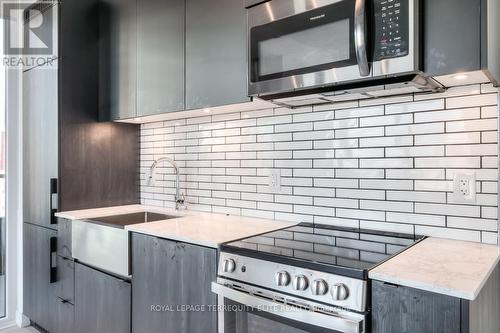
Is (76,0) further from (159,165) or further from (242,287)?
(242,287)

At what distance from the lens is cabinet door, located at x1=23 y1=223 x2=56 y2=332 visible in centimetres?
254

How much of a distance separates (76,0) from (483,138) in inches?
104

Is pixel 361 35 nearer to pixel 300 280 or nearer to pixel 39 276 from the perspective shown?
pixel 300 280

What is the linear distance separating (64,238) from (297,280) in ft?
6.00

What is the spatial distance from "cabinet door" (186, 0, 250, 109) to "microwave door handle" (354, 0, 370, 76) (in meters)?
0.59

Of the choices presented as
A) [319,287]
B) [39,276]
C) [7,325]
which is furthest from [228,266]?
[7,325]

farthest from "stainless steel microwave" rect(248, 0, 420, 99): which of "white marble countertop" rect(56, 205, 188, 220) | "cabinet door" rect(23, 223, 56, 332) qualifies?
"cabinet door" rect(23, 223, 56, 332)

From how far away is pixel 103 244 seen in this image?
6.64 ft

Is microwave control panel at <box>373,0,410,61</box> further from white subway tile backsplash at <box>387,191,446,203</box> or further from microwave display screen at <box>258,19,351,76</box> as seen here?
white subway tile backsplash at <box>387,191,446,203</box>

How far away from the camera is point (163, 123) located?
2725 mm

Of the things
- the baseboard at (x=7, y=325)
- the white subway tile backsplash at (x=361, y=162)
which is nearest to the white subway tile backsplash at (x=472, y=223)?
the white subway tile backsplash at (x=361, y=162)

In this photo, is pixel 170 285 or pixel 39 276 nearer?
pixel 170 285

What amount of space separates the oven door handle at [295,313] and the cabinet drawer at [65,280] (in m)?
1.32

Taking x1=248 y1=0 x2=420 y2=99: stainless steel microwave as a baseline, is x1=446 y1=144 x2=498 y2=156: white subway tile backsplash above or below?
below
